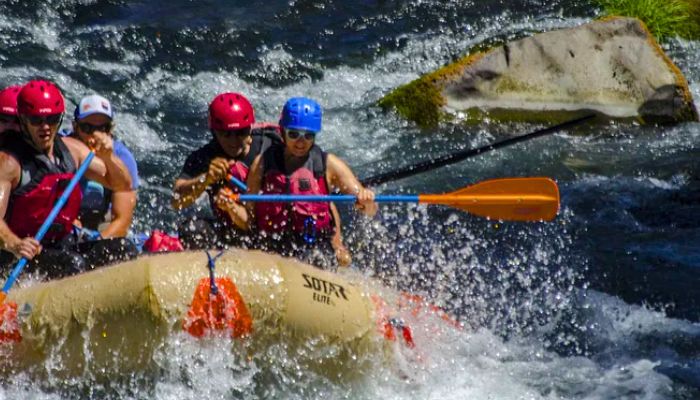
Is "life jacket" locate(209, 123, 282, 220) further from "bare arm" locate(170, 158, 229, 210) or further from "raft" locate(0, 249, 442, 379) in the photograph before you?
"raft" locate(0, 249, 442, 379)

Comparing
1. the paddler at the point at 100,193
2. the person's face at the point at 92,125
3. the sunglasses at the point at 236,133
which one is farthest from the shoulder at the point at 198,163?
the person's face at the point at 92,125

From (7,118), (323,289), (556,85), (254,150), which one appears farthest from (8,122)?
(556,85)

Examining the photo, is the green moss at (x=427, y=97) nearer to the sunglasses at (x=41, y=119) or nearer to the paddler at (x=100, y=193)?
the paddler at (x=100, y=193)

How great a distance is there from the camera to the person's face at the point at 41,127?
686 cm

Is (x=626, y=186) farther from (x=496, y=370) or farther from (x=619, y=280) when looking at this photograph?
(x=496, y=370)

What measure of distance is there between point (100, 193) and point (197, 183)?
854mm

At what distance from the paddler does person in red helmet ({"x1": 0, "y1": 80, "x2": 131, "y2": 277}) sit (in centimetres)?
29

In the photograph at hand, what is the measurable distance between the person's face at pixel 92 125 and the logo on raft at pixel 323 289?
195 centimetres

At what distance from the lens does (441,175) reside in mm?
10422

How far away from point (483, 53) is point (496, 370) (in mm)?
4734

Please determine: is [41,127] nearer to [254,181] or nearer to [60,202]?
[60,202]

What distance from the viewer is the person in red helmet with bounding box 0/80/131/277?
6809 mm

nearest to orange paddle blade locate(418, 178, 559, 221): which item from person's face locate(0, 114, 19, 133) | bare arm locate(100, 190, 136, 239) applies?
bare arm locate(100, 190, 136, 239)

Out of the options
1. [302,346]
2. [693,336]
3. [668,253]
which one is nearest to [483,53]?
[668,253]
